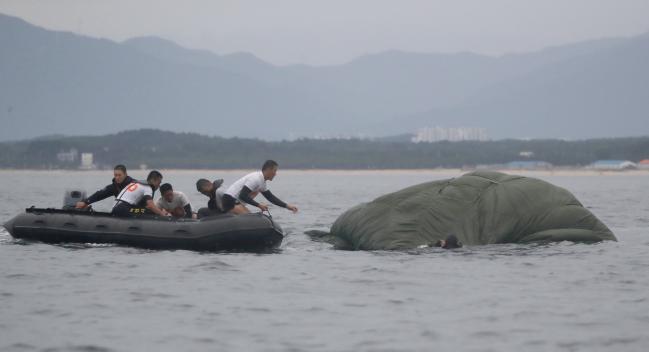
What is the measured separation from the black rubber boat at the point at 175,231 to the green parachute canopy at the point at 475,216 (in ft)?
8.18

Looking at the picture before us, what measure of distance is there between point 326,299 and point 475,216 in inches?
320

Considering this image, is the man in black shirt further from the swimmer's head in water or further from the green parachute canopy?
the swimmer's head in water

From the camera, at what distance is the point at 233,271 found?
20109mm

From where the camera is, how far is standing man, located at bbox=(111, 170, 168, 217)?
2284 centimetres

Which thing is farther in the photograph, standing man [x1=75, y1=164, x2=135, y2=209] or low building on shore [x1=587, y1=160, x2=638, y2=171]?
low building on shore [x1=587, y1=160, x2=638, y2=171]

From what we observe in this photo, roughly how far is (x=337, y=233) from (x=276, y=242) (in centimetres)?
334

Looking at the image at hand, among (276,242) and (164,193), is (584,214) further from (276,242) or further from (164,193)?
(164,193)

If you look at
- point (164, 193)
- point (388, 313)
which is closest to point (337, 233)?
point (164, 193)

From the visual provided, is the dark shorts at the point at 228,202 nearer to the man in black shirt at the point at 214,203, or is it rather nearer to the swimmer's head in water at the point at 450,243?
the man in black shirt at the point at 214,203

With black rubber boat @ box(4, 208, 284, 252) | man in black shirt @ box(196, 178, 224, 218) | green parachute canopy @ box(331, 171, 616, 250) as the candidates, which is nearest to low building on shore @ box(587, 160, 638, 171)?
green parachute canopy @ box(331, 171, 616, 250)

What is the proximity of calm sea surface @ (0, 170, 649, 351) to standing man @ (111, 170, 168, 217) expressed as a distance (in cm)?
87

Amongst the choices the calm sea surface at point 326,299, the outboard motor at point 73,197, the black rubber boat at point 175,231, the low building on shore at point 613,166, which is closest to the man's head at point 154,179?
the black rubber boat at point 175,231

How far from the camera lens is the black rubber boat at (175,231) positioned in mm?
22672

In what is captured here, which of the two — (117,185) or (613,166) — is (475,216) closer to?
(117,185)
